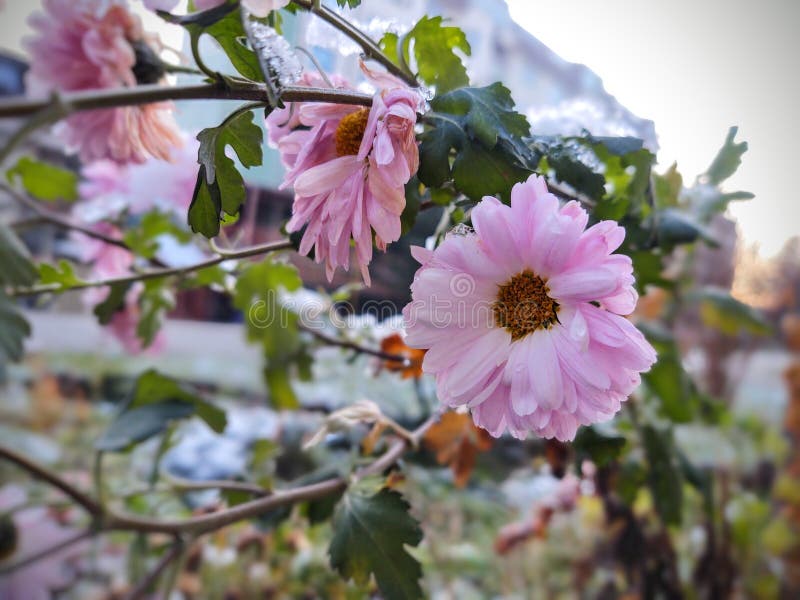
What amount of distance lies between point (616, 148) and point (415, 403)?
1.32 feet

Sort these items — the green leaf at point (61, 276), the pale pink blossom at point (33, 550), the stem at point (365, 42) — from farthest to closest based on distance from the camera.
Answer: the pale pink blossom at point (33, 550) → the green leaf at point (61, 276) → the stem at point (365, 42)

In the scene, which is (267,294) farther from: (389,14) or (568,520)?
(568,520)

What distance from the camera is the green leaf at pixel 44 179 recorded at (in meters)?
0.47

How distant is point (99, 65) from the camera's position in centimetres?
29

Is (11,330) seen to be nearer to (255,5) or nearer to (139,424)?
Answer: (255,5)

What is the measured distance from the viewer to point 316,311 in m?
0.56

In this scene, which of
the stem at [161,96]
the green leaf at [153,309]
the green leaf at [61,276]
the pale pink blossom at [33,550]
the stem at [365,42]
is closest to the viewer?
the stem at [161,96]

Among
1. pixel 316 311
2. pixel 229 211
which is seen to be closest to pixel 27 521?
pixel 316 311

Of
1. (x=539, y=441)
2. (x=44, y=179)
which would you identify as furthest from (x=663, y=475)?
(x=44, y=179)

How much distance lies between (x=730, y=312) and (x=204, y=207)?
612 millimetres

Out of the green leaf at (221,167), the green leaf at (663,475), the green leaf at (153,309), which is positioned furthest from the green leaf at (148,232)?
the green leaf at (663,475)

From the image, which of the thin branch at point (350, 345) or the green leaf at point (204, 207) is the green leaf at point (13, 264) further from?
the thin branch at point (350, 345)

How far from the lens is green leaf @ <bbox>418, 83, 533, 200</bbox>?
0.78 feet

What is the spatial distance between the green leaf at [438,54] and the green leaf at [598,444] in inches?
7.8
